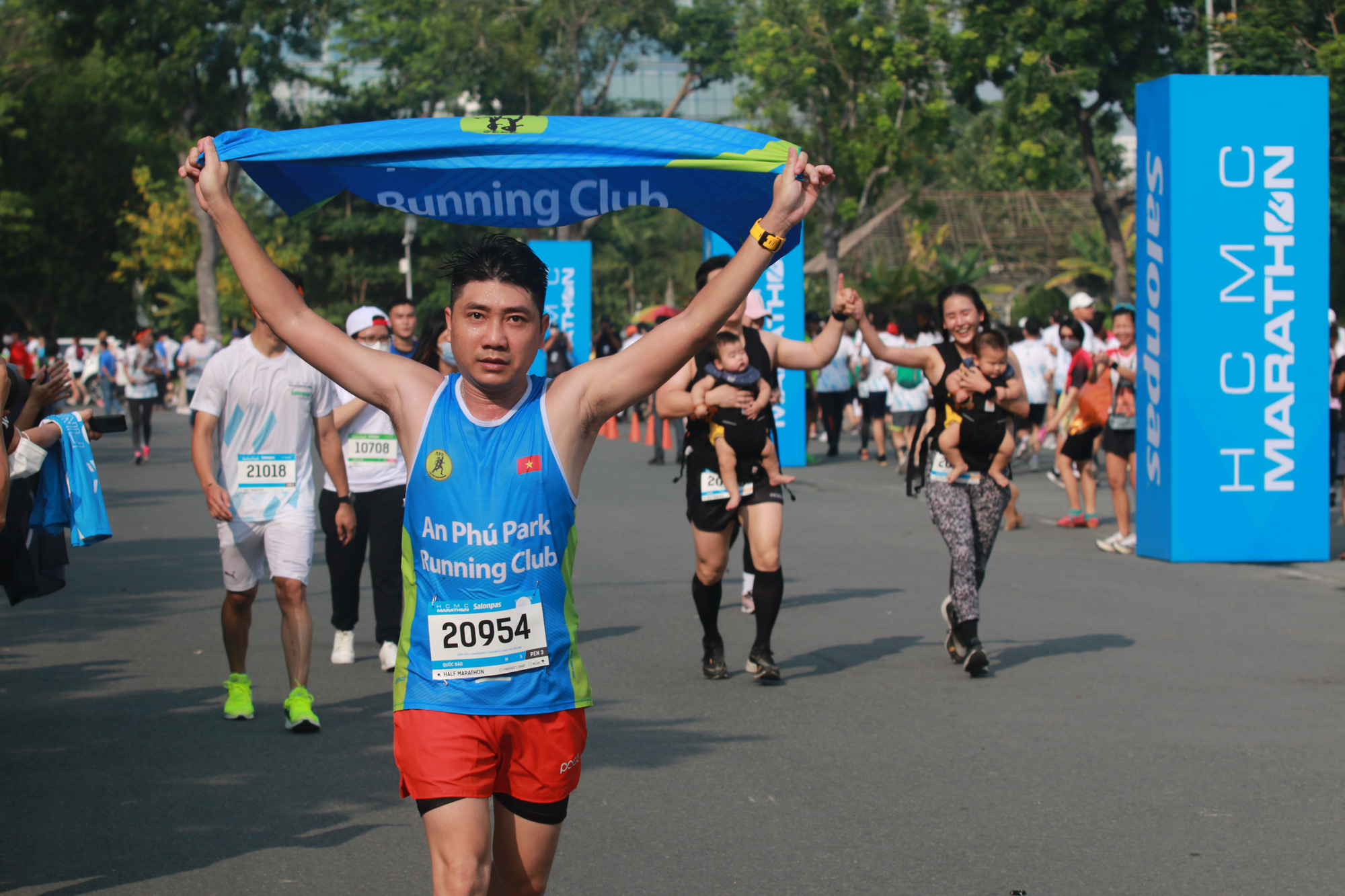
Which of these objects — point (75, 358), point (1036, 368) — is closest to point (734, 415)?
point (1036, 368)

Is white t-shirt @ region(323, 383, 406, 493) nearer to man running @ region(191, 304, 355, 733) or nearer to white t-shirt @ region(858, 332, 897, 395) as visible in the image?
man running @ region(191, 304, 355, 733)

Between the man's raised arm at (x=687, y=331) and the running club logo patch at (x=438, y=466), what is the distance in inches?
11.1

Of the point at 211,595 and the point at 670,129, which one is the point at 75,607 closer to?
the point at 211,595

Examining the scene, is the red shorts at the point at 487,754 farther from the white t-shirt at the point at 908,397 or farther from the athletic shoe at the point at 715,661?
the white t-shirt at the point at 908,397

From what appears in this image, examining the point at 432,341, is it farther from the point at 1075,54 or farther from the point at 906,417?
the point at 1075,54

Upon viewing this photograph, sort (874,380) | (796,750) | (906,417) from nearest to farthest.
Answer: (796,750)
(906,417)
(874,380)

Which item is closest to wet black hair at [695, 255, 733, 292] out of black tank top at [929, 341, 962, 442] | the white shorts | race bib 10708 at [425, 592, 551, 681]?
black tank top at [929, 341, 962, 442]

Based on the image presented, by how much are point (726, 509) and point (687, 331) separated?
410 centimetres

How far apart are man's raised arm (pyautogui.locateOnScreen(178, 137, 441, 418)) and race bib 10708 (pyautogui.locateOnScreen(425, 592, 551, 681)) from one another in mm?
→ 495

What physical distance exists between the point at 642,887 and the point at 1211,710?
129 inches

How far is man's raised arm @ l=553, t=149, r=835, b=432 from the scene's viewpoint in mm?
3121

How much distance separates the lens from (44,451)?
18.2 feet

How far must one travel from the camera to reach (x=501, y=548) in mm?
3205

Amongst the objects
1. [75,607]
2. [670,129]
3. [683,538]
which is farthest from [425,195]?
[683,538]
